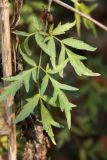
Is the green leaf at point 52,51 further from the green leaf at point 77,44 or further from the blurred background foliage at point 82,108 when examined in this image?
the blurred background foliage at point 82,108

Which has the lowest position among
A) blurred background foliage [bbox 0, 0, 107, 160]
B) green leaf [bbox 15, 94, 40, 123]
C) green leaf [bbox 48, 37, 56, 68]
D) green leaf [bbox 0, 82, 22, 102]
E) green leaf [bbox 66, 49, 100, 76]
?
blurred background foliage [bbox 0, 0, 107, 160]

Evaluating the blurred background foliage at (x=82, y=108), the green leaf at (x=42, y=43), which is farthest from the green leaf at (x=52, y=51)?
the blurred background foliage at (x=82, y=108)

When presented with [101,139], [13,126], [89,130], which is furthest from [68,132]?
[13,126]

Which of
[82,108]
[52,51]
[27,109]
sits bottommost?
[82,108]

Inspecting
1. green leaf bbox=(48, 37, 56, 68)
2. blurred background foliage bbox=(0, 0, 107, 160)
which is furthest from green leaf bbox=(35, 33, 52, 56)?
blurred background foliage bbox=(0, 0, 107, 160)

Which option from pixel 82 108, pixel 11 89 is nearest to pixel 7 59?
pixel 11 89

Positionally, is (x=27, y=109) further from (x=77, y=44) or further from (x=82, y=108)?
(x=82, y=108)

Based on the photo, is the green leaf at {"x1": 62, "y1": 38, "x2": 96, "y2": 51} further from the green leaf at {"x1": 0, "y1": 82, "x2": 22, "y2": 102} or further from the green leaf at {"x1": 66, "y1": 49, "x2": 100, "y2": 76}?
the green leaf at {"x1": 0, "y1": 82, "x2": 22, "y2": 102}

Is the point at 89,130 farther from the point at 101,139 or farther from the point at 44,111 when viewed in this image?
the point at 44,111

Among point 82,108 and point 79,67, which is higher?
point 79,67

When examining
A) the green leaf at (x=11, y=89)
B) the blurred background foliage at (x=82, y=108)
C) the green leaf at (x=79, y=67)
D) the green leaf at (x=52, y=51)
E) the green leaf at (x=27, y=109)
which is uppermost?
the green leaf at (x=52, y=51)
